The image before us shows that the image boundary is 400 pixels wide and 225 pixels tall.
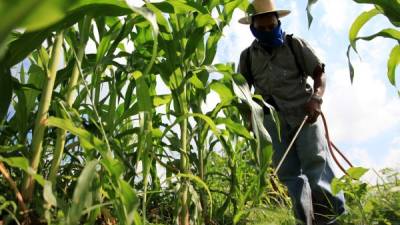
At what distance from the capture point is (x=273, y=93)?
7.97 feet

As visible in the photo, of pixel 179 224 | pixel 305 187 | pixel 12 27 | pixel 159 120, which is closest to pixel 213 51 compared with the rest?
pixel 159 120

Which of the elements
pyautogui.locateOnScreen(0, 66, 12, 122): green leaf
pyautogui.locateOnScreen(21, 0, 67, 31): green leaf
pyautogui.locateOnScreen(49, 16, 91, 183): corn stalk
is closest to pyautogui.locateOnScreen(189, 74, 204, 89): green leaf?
pyautogui.locateOnScreen(49, 16, 91, 183): corn stalk

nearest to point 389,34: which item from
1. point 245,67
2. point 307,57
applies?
point 307,57

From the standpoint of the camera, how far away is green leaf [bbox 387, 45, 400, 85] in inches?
55.8

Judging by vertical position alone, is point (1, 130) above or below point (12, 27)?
below

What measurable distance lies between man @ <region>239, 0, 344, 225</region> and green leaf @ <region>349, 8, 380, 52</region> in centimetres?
95

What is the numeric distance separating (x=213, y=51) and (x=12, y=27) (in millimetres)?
1629

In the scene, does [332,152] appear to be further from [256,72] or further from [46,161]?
[46,161]

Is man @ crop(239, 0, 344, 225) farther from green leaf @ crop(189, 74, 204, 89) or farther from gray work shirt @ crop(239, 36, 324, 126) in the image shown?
green leaf @ crop(189, 74, 204, 89)

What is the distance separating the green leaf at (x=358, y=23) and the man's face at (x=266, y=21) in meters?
1.05

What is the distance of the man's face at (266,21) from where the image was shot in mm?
2326

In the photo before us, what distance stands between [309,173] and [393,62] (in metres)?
0.99

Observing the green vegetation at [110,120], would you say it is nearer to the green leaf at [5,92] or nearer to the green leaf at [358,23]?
the green leaf at [5,92]

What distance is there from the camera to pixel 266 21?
2.33 metres
